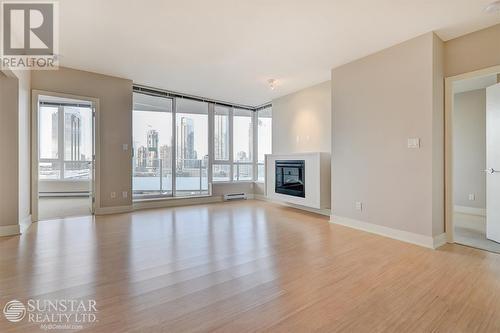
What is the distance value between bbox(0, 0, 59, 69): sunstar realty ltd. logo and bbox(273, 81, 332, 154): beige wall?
428 centimetres

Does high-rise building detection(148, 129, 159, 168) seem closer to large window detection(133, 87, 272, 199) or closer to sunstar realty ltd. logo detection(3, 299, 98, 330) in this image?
large window detection(133, 87, 272, 199)

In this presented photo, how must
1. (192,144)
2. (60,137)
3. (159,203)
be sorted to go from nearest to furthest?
(159,203), (192,144), (60,137)

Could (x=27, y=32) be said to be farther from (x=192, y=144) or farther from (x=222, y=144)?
(x=222, y=144)

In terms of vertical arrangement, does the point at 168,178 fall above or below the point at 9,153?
below

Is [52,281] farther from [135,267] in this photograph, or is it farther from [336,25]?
[336,25]

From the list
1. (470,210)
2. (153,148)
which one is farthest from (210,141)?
(470,210)

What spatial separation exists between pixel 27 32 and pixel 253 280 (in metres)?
4.02

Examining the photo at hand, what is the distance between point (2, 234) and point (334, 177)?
499 centimetres

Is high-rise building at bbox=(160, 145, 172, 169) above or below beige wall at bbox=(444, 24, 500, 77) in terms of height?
below

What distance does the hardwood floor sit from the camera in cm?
152

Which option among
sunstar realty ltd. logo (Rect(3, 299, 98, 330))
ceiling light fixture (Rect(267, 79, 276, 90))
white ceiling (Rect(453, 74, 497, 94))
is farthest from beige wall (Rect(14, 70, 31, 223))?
white ceiling (Rect(453, 74, 497, 94))

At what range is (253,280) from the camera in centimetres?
205

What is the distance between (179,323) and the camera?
1482 millimetres

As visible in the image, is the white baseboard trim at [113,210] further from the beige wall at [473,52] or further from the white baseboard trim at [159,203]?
the beige wall at [473,52]
